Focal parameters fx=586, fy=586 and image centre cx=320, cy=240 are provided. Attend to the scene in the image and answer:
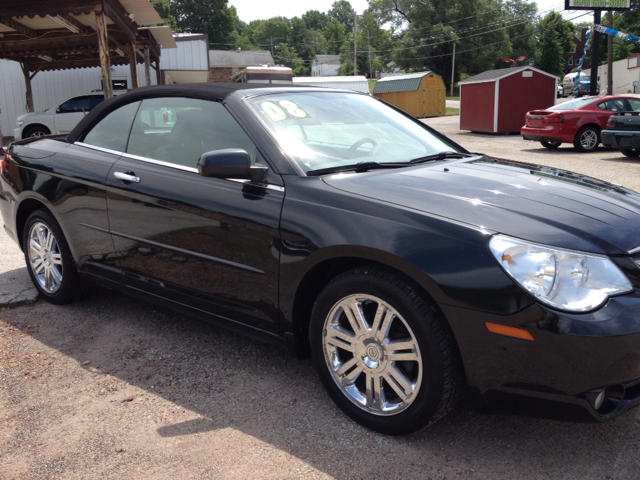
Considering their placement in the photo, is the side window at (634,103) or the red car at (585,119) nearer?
the side window at (634,103)

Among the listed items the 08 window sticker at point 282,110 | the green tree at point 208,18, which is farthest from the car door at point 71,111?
the green tree at point 208,18

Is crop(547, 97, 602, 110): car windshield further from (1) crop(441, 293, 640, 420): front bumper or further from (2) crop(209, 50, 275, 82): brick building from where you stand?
(2) crop(209, 50, 275, 82): brick building

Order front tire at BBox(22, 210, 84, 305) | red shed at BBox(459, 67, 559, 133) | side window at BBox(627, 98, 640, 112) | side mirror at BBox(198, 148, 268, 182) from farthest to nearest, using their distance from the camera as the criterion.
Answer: red shed at BBox(459, 67, 559, 133), side window at BBox(627, 98, 640, 112), front tire at BBox(22, 210, 84, 305), side mirror at BBox(198, 148, 268, 182)

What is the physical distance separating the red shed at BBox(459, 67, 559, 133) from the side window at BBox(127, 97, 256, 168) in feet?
66.9

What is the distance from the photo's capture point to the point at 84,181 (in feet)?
12.2

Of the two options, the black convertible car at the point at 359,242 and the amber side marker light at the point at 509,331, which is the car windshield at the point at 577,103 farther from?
the amber side marker light at the point at 509,331

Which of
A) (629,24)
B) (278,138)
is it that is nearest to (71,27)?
(278,138)

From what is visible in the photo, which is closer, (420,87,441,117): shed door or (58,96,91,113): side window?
(58,96,91,113): side window

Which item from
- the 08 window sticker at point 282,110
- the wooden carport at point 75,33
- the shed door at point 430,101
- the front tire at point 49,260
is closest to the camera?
the 08 window sticker at point 282,110

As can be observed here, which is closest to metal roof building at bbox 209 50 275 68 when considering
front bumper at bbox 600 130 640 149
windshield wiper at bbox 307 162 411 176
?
front bumper at bbox 600 130 640 149

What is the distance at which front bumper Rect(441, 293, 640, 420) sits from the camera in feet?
6.70

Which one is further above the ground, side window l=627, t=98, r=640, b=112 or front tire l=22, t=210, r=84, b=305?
side window l=627, t=98, r=640, b=112

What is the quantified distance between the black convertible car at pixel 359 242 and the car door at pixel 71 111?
48.5 feet

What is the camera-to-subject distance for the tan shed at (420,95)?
1542 inches
